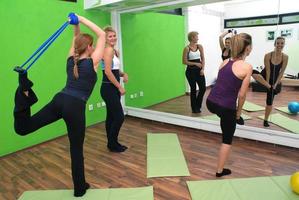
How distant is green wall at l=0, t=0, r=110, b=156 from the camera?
3.16 meters

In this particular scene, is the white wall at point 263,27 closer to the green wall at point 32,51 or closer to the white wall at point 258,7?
the white wall at point 258,7

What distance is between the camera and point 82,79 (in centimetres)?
202

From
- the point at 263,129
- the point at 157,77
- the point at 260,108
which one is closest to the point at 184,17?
the point at 157,77

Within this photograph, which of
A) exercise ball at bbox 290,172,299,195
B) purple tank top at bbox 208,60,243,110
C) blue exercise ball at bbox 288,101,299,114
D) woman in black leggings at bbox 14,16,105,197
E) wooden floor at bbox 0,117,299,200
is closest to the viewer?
woman in black leggings at bbox 14,16,105,197

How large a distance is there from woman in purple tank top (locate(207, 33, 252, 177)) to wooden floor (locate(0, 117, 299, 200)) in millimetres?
494

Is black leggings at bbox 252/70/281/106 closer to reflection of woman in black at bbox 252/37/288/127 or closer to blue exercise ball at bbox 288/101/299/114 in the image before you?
reflection of woman in black at bbox 252/37/288/127

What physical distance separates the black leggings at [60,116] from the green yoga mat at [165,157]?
0.86 meters

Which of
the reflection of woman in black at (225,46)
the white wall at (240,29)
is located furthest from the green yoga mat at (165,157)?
the reflection of woman in black at (225,46)

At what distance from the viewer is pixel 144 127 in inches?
165

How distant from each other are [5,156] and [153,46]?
2.93m

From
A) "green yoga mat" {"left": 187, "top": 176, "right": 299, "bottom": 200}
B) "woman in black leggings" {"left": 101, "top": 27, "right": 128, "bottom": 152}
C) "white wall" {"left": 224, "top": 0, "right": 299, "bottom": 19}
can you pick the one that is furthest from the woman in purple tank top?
"white wall" {"left": 224, "top": 0, "right": 299, "bottom": 19}

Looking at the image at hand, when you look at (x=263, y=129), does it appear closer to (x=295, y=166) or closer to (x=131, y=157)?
(x=295, y=166)

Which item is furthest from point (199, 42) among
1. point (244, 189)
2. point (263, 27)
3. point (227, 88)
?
point (244, 189)

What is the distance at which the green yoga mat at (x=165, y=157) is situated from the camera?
103 inches
